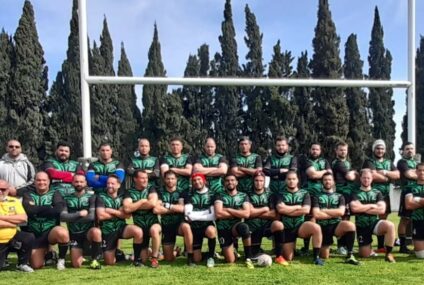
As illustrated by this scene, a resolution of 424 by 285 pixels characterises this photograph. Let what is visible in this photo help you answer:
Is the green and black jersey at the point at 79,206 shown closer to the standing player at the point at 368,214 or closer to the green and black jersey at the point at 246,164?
the green and black jersey at the point at 246,164

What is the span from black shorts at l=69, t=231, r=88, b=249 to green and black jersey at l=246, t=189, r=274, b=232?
2.12m

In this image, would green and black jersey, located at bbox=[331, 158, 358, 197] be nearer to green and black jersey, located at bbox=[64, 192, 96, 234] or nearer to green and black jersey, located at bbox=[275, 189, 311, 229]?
green and black jersey, located at bbox=[275, 189, 311, 229]

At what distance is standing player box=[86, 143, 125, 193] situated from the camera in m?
6.50

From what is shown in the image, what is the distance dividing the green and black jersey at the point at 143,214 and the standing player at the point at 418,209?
3433mm

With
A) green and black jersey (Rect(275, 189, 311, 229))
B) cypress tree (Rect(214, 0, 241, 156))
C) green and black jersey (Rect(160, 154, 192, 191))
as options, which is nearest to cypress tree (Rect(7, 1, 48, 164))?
cypress tree (Rect(214, 0, 241, 156))

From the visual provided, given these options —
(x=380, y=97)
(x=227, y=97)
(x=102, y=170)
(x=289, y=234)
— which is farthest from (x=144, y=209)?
(x=380, y=97)

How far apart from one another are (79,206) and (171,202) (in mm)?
1170

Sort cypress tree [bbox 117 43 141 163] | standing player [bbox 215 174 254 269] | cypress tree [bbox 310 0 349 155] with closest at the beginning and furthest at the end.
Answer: standing player [bbox 215 174 254 269], cypress tree [bbox 310 0 349 155], cypress tree [bbox 117 43 141 163]

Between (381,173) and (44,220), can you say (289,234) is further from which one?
(44,220)

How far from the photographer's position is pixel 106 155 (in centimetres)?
672

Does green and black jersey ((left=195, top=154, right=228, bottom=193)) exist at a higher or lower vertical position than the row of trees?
lower

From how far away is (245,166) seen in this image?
692cm

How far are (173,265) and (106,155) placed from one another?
176 centimetres

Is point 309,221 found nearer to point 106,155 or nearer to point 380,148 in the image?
point 380,148
